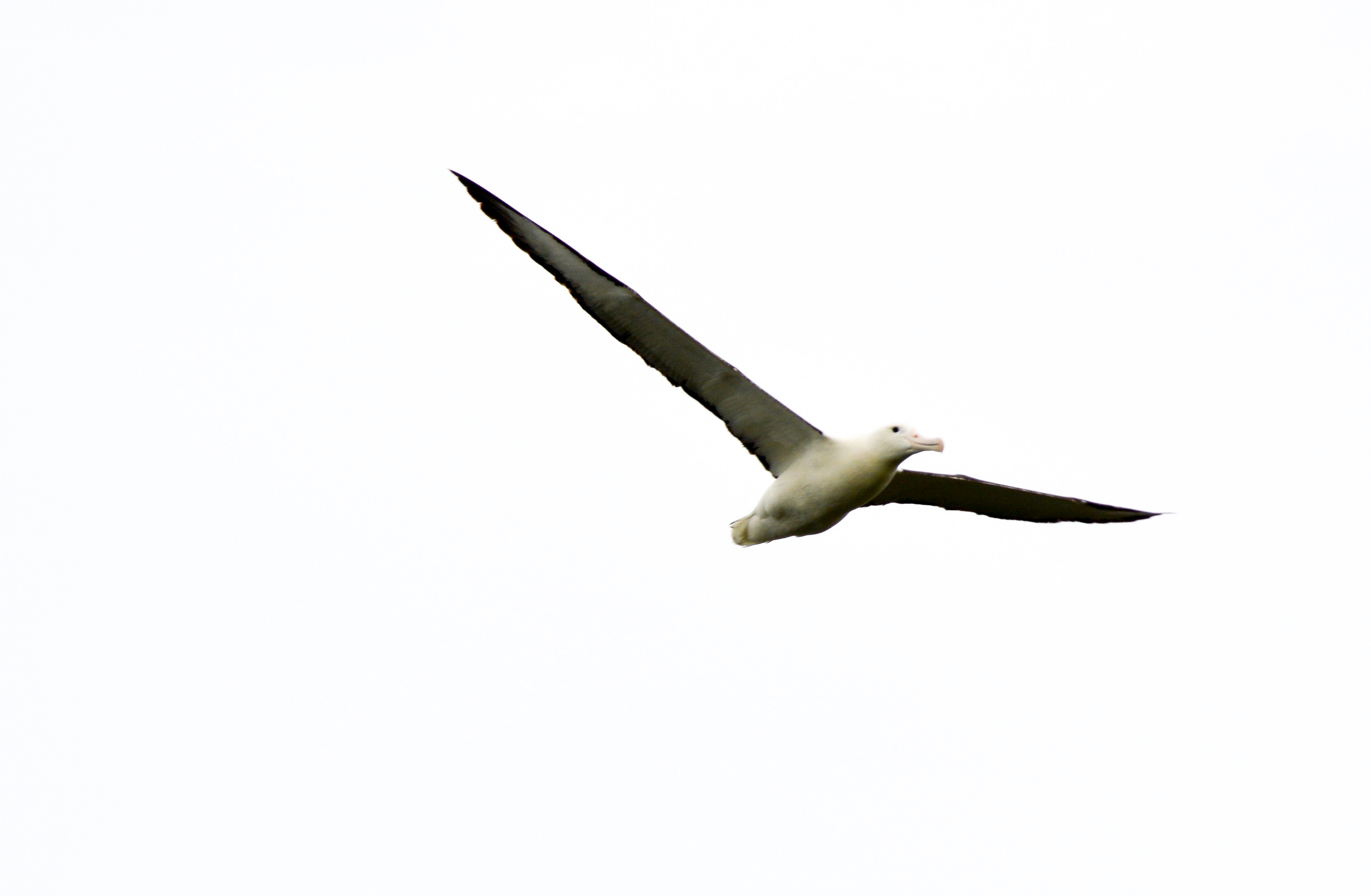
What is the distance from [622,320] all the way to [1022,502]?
454 centimetres

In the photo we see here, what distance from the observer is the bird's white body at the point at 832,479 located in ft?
42.2

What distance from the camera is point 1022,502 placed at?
49.3 ft

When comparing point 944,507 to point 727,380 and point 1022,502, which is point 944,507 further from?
point 727,380

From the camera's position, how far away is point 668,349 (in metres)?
12.8

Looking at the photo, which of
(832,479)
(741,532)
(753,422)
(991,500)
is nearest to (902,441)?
(832,479)

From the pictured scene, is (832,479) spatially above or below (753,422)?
below

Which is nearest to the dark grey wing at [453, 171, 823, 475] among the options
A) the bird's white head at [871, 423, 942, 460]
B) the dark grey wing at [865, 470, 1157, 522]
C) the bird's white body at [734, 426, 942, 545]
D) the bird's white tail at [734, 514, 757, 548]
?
the bird's white body at [734, 426, 942, 545]

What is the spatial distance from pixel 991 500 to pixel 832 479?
2.59 meters

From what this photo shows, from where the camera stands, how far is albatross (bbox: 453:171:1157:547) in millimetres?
12320

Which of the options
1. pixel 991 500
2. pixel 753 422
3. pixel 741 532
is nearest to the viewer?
pixel 753 422

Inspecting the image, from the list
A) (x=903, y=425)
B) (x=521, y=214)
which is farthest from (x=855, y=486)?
(x=521, y=214)

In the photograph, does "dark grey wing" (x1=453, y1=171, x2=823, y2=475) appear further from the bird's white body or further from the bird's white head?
the bird's white head

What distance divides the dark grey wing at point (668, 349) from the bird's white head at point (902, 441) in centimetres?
60

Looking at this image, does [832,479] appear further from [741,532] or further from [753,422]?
[741,532]
